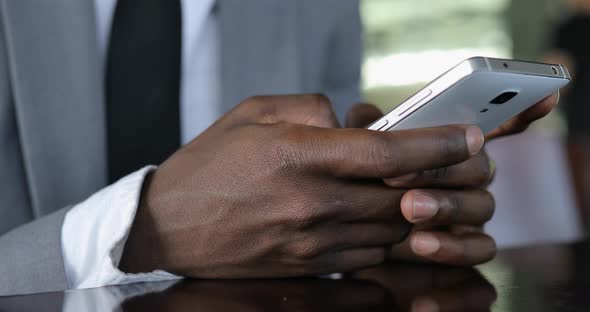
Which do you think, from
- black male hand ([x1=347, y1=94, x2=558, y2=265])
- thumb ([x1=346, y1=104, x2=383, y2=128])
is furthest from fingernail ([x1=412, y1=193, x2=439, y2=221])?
thumb ([x1=346, y1=104, x2=383, y2=128])

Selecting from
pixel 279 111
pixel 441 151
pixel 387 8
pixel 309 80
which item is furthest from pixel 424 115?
pixel 387 8

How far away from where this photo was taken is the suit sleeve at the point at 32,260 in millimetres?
578

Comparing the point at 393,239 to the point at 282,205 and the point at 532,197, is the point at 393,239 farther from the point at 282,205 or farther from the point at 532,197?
the point at 532,197

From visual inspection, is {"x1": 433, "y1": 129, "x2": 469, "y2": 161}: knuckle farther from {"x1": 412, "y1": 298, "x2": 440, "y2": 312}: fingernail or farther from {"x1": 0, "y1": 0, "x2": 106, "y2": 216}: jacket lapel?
{"x1": 0, "y1": 0, "x2": 106, "y2": 216}: jacket lapel

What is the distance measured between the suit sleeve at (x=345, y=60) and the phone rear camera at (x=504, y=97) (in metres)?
0.62

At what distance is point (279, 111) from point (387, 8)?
420 centimetres

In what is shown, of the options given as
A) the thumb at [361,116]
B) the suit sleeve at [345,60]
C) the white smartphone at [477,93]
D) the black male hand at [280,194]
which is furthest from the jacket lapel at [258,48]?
the white smartphone at [477,93]

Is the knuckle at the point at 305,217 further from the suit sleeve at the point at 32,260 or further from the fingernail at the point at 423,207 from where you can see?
the suit sleeve at the point at 32,260

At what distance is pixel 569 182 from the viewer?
175cm

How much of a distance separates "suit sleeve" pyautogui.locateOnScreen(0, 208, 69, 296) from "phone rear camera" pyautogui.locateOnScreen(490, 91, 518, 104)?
16.5 inches

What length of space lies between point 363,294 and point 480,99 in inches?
7.5

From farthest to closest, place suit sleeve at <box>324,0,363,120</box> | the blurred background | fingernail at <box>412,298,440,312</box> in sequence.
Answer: the blurred background
suit sleeve at <box>324,0,363,120</box>
fingernail at <box>412,298,440,312</box>

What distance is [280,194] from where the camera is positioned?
1.79 feet

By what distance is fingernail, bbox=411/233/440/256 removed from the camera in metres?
0.65
